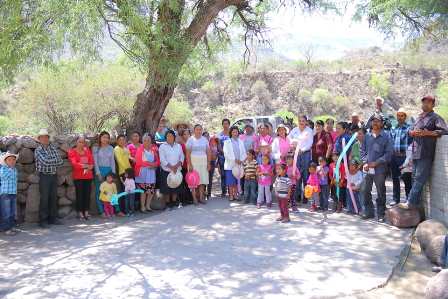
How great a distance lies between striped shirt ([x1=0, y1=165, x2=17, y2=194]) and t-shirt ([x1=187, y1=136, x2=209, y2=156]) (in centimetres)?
347

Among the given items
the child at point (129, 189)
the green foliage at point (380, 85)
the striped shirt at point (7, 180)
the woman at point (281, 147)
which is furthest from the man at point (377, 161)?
the green foliage at point (380, 85)

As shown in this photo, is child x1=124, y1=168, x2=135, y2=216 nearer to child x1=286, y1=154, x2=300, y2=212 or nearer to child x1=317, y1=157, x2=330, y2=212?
child x1=286, y1=154, x2=300, y2=212

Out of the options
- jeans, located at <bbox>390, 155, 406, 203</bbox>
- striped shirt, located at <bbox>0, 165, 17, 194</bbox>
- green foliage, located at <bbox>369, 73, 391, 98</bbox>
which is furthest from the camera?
green foliage, located at <bbox>369, 73, 391, 98</bbox>

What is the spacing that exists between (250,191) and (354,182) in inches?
87.9

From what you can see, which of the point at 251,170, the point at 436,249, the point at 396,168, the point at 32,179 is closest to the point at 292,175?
the point at 251,170

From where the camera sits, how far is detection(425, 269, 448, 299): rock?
4.66 meters

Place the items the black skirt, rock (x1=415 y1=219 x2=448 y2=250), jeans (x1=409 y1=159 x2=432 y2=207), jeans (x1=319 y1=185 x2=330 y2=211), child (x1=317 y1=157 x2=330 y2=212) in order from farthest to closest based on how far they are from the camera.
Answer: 1. the black skirt
2. jeans (x1=319 y1=185 x2=330 y2=211)
3. child (x1=317 y1=157 x2=330 y2=212)
4. jeans (x1=409 y1=159 x2=432 y2=207)
5. rock (x1=415 y1=219 x2=448 y2=250)

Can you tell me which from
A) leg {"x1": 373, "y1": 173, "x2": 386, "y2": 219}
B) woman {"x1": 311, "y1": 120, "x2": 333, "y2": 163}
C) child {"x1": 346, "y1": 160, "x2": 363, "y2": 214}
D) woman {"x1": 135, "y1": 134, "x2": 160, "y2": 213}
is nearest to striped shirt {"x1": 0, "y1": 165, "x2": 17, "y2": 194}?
woman {"x1": 135, "y1": 134, "x2": 160, "y2": 213}

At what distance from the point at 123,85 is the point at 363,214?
15879mm

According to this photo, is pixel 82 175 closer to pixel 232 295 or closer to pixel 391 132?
pixel 232 295

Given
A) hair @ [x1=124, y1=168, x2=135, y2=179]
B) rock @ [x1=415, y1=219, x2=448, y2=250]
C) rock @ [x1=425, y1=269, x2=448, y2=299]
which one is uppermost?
hair @ [x1=124, y1=168, x2=135, y2=179]

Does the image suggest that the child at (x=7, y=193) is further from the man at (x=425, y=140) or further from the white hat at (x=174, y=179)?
the man at (x=425, y=140)

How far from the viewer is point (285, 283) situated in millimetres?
5516

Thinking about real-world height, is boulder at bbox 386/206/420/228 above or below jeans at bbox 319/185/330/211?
below
